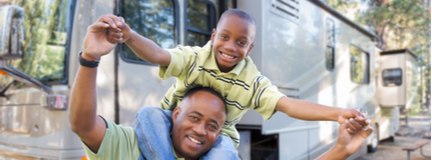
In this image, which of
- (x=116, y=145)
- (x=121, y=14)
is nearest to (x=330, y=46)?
(x=121, y=14)

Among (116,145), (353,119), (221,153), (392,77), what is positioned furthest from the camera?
(392,77)

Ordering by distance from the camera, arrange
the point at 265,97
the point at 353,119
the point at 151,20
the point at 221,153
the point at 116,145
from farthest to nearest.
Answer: the point at 151,20 < the point at 265,97 < the point at 221,153 < the point at 116,145 < the point at 353,119

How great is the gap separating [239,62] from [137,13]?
1.50 metres

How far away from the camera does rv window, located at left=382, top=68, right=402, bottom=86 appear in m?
8.82

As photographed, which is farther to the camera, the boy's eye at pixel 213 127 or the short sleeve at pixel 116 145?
the boy's eye at pixel 213 127

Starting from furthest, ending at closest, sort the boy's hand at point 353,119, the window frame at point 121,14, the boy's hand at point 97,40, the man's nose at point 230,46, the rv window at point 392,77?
1. the rv window at point 392,77
2. the window frame at point 121,14
3. the man's nose at point 230,46
4. the boy's hand at point 353,119
5. the boy's hand at point 97,40

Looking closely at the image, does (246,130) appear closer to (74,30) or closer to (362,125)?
(74,30)

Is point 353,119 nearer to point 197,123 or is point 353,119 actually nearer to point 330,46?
point 197,123

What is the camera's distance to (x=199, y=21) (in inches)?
144

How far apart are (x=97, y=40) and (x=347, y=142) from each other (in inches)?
43.1

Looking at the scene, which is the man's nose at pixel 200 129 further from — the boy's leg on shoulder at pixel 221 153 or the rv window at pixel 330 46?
the rv window at pixel 330 46

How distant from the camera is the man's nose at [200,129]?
162 cm

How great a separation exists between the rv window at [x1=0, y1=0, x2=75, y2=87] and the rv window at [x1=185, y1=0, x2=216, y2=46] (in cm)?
121

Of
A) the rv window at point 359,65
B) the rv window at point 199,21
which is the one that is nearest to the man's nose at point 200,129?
the rv window at point 199,21
